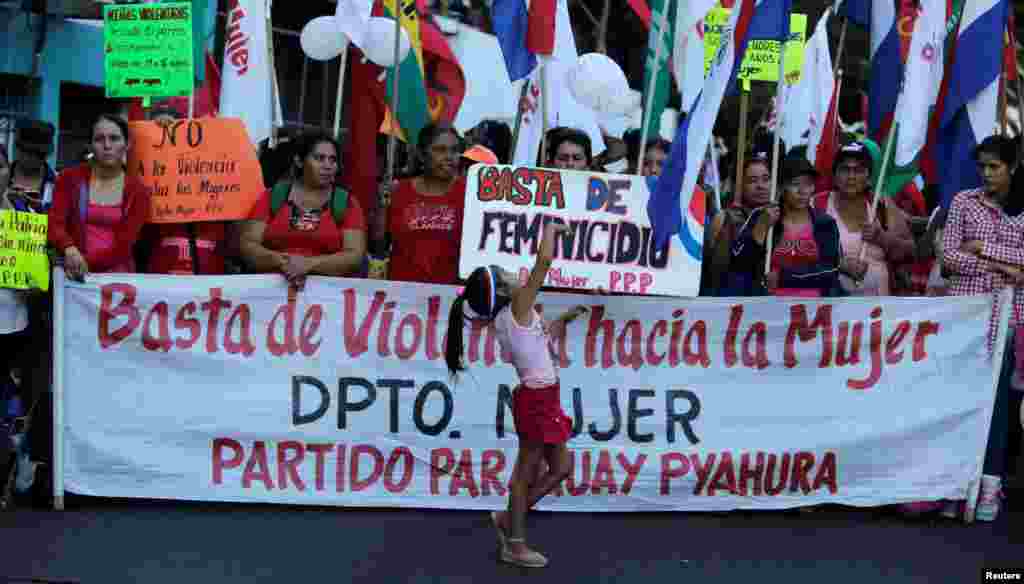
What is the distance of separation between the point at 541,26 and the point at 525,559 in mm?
3119

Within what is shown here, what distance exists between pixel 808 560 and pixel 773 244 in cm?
185

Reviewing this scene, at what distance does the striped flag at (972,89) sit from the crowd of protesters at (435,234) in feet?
1.45

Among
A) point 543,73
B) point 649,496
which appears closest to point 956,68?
point 543,73

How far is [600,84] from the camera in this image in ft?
28.5

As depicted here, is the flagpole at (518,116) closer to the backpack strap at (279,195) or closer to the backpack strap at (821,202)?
the backpack strap at (279,195)

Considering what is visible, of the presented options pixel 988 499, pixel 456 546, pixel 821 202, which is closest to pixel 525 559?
pixel 456 546

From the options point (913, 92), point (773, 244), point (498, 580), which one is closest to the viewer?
point (498, 580)

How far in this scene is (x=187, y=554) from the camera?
20.2 ft

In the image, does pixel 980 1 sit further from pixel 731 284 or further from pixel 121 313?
pixel 121 313

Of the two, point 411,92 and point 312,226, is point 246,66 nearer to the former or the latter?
point 411,92

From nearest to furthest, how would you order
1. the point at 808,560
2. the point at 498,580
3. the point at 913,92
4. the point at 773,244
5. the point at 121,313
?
the point at 498,580
the point at 808,560
the point at 121,313
the point at 773,244
the point at 913,92

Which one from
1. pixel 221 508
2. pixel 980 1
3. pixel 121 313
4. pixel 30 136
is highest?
pixel 980 1

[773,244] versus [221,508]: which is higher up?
[773,244]

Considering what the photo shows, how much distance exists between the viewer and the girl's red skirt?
6227mm
